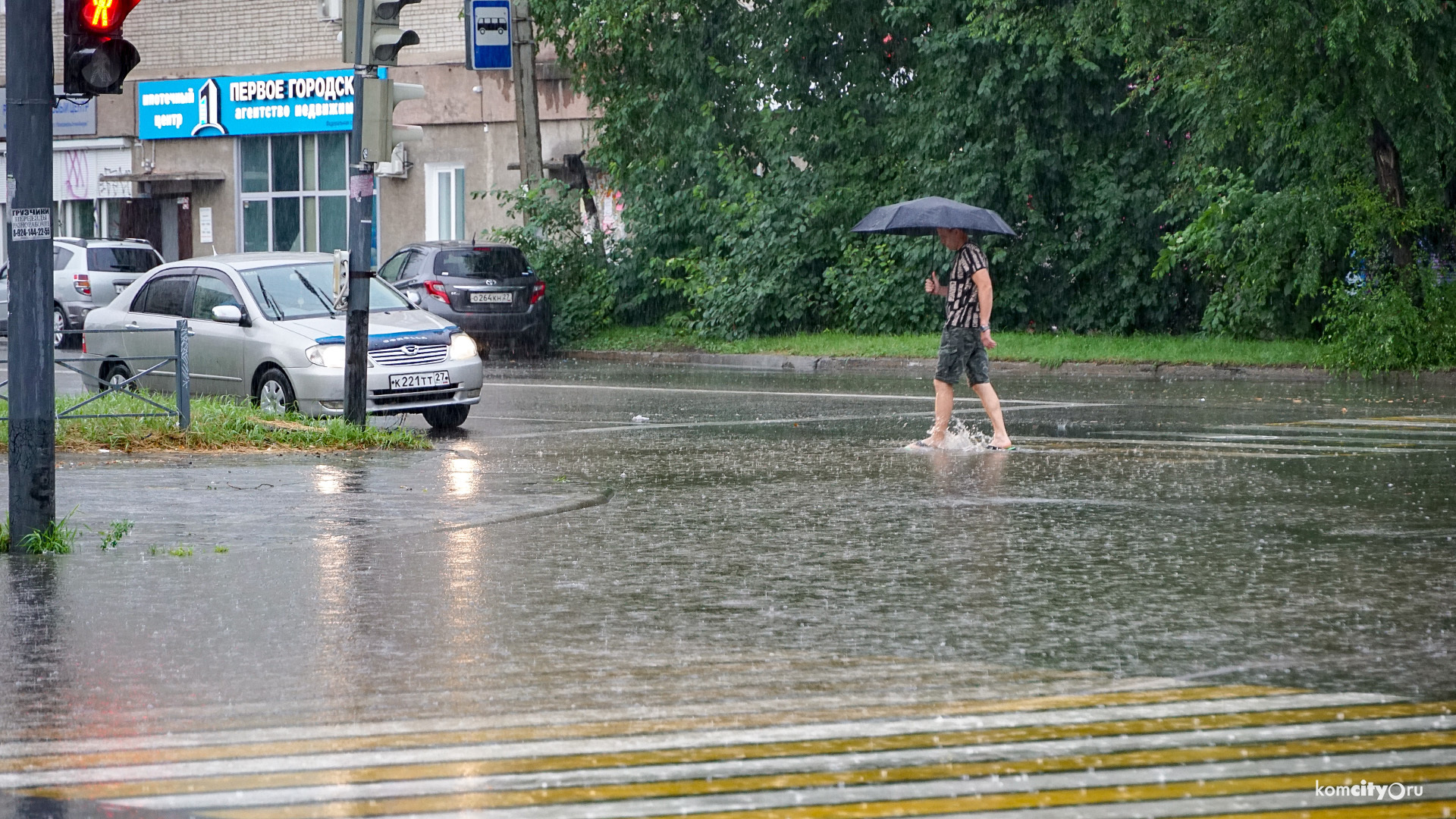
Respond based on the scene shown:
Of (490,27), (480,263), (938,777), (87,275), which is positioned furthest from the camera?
(87,275)

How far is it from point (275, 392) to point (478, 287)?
12.7 m

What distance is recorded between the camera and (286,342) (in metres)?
17.2

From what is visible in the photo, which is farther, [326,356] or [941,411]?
[326,356]

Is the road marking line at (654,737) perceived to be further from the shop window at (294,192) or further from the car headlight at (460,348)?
the shop window at (294,192)

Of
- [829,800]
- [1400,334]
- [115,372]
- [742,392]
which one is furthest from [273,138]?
[829,800]

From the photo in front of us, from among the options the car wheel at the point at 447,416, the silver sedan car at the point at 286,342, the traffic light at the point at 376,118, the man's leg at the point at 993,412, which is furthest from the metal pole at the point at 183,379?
the man's leg at the point at 993,412

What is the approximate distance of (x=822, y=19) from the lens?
30219 millimetres

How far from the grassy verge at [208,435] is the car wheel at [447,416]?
2392 mm

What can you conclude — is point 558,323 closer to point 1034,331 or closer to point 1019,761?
point 1034,331

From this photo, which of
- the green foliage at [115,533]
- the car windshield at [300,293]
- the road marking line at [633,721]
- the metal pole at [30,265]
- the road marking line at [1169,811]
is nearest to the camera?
the road marking line at [1169,811]

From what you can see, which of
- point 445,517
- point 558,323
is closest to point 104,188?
point 558,323

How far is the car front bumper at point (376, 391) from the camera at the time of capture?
55.5 ft

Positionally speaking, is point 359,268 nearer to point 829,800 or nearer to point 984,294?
point 984,294

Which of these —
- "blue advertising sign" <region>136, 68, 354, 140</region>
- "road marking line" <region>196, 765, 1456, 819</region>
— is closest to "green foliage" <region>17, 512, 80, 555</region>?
"road marking line" <region>196, 765, 1456, 819</region>
